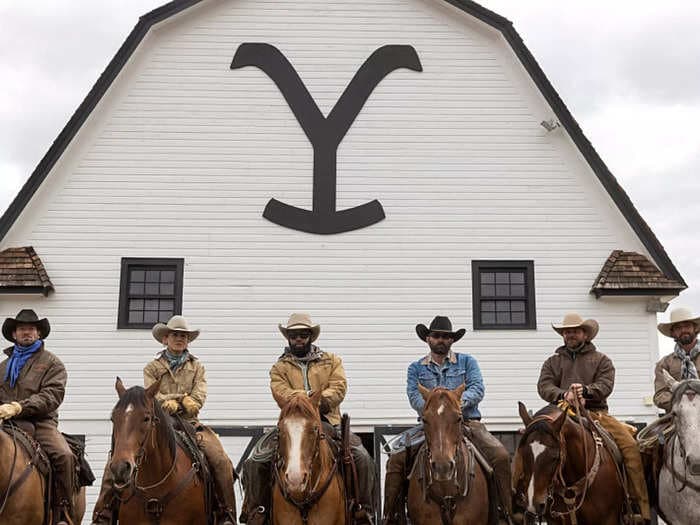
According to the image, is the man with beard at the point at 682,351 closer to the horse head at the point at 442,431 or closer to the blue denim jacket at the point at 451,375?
the blue denim jacket at the point at 451,375

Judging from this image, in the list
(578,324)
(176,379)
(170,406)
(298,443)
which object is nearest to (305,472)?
(298,443)

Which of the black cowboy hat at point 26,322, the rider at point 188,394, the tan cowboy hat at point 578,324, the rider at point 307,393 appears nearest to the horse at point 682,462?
the tan cowboy hat at point 578,324

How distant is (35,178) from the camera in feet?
58.0

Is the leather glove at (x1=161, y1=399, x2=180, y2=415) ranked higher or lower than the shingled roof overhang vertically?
lower

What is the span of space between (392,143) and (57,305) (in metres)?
6.90

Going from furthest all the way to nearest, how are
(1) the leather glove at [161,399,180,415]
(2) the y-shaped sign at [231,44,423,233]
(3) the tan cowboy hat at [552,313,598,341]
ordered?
(2) the y-shaped sign at [231,44,423,233] → (3) the tan cowboy hat at [552,313,598,341] → (1) the leather glove at [161,399,180,415]

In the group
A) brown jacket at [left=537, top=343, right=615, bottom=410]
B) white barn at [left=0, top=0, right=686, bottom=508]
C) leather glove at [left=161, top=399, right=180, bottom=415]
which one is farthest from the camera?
white barn at [left=0, top=0, right=686, bottom=508]

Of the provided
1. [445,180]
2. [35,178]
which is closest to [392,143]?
[445,180]

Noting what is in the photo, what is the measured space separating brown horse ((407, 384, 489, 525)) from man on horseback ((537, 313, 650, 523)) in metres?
1.54

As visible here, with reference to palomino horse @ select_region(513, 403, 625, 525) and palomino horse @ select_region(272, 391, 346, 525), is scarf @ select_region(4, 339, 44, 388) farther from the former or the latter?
palomino horse @ select_region(513, 403, 625, 525)

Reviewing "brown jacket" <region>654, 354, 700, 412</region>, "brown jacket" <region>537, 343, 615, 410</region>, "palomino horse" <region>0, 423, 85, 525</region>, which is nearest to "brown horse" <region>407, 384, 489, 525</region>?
"brown jacket" <region>537, 343, 615, 410</region>

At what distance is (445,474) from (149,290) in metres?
10.1

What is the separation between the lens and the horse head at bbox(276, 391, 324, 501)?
8406mm

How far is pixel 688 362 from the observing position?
10.9m
